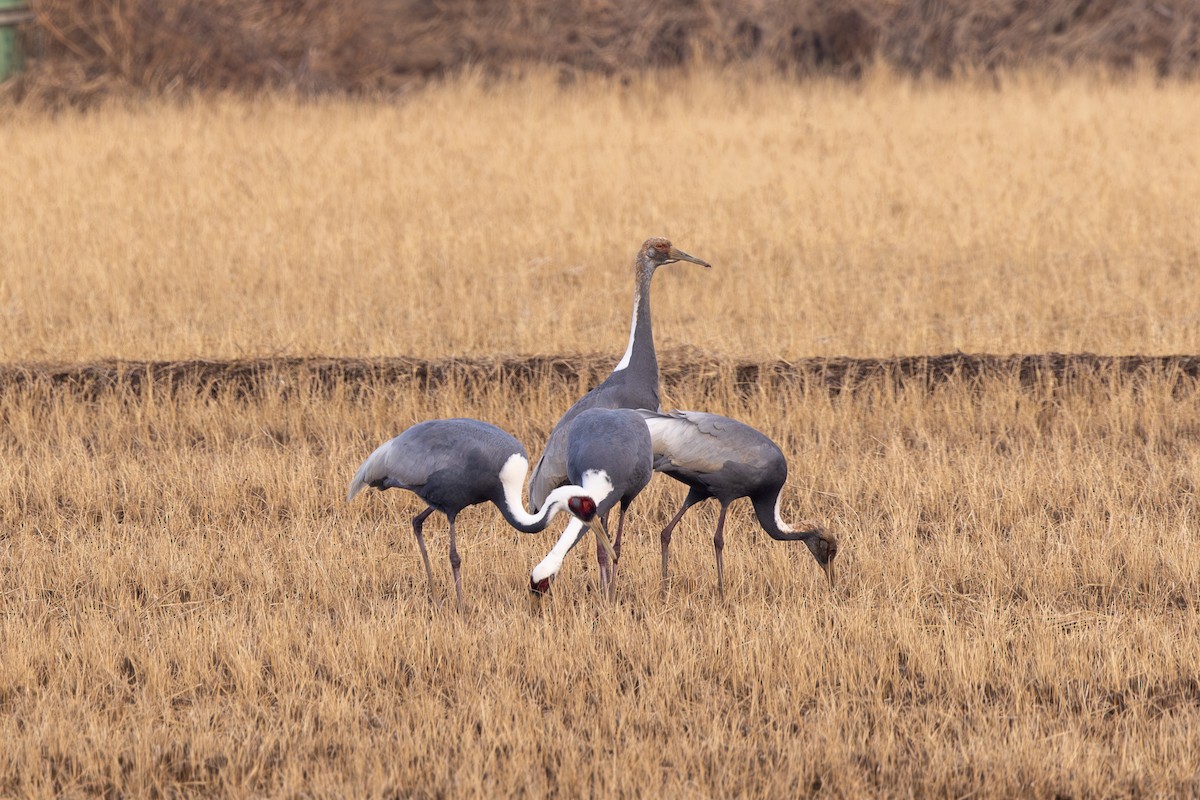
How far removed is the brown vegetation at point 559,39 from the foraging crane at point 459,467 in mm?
12100

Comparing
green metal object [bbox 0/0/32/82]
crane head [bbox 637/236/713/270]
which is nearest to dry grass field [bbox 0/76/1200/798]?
crane head [bbox 637/236/713/270]

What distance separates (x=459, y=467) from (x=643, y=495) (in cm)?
185

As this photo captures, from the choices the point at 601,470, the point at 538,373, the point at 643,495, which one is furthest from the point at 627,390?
the point at 538,373

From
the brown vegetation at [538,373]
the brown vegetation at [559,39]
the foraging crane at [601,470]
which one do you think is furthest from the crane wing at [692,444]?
the brown vegetation at [559,39]

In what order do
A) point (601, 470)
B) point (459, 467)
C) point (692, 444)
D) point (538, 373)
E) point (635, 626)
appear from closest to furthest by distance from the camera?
1. point (635, 626)
2. point (601, 470)
3. point (459, 467)
4. point (692, 444)
5. point (538, 373)

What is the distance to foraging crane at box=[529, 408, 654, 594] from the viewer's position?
5.60 metres

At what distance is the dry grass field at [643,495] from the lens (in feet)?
15.9

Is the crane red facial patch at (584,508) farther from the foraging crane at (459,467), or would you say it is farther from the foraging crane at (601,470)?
the foraging crane at (459,467)

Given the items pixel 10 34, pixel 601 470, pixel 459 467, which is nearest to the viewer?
pixel 601 470

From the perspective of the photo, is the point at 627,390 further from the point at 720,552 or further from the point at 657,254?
the point at 657,254

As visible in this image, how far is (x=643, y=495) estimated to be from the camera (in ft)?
25.0

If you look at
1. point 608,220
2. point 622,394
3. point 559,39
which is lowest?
point 622,394

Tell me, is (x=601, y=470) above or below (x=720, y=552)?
above

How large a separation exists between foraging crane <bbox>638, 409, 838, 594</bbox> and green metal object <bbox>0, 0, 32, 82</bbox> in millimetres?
13165
